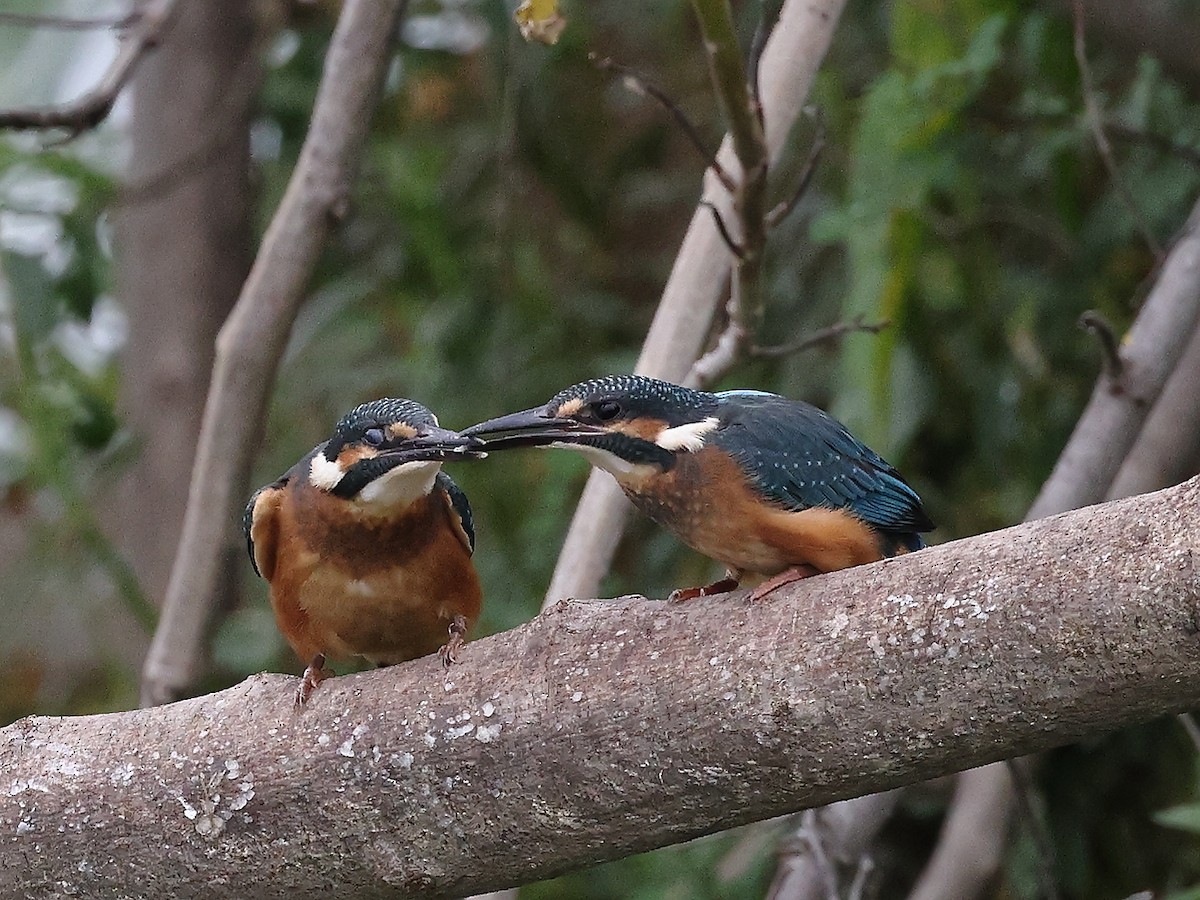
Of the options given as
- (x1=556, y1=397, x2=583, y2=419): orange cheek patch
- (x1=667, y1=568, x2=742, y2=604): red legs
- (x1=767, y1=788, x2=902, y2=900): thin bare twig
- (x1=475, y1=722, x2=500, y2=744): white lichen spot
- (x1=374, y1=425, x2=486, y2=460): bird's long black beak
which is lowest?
(x1=767, y1=788, x2=902, y2=900): thin bare twig

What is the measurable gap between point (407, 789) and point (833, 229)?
141 centimetres

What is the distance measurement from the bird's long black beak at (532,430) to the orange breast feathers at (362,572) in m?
0.39

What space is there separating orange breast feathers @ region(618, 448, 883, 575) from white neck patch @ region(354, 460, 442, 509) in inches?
17.4

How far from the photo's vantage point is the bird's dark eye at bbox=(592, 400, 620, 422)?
1959 mm

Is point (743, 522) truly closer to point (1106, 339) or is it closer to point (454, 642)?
point (454, 642)

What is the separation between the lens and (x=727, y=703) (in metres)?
1.58

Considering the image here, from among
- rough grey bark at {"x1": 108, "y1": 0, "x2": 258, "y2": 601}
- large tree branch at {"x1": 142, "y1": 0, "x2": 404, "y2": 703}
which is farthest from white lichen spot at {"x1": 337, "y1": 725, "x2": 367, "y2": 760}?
rough grey bark at {"x1": 108, "y1": 0, "x2": 258, "y2": 601}

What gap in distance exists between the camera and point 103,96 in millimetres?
2678

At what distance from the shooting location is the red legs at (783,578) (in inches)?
66.9

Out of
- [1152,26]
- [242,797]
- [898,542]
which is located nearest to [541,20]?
[898,542]

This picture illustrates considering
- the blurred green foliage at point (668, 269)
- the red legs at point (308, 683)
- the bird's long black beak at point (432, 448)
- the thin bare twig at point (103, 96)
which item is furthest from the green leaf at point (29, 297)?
the red legs at point (308, 683)

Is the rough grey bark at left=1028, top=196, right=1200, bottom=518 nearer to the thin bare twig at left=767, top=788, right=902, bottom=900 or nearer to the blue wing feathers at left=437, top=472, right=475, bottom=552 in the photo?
the thin bare twig at left=767, top=788, right=902, bottom=900

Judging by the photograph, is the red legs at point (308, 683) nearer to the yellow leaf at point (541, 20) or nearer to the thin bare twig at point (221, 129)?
the yellow leaf at point (541, 20)

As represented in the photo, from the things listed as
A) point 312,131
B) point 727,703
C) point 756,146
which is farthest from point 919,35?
point 727,703
